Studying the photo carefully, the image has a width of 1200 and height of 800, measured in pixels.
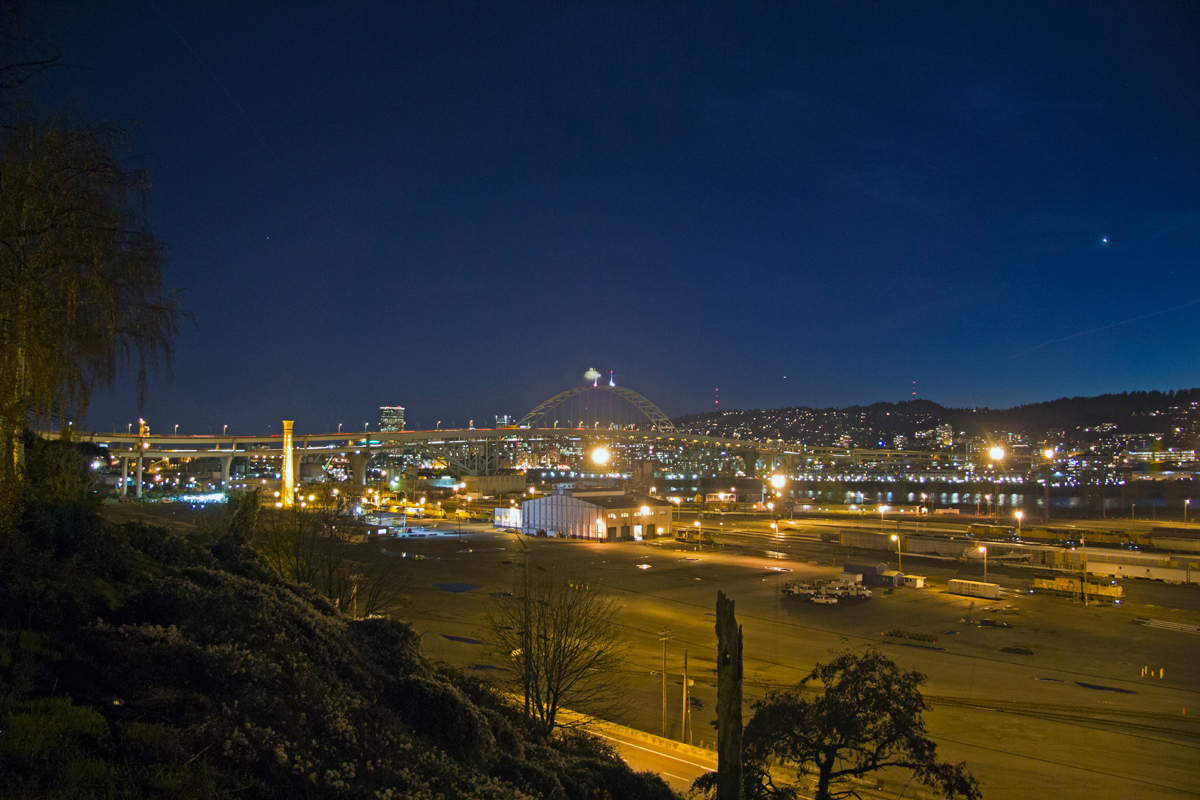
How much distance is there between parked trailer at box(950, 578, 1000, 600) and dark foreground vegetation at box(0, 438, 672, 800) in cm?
2346

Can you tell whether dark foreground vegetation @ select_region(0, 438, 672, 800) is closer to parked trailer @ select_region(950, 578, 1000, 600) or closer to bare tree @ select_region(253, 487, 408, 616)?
bare tree @ select_region(253, 487, 408, 616)

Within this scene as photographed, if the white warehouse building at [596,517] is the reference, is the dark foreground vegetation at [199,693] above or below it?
above

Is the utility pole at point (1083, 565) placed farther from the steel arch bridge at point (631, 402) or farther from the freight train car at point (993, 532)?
the steel arch bridge at point (631, 402)

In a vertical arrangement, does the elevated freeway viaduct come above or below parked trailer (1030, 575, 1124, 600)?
above

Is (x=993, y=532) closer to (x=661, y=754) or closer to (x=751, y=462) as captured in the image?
(x=661, y=754)

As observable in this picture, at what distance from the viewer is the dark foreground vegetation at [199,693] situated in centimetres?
427

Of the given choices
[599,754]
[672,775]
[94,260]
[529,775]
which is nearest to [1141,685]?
[672,775]

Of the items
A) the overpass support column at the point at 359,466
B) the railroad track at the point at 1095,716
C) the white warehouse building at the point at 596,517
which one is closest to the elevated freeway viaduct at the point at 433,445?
the overpass support column at the point at 359,466

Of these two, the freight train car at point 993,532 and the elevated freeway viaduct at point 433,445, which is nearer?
the freight train car at point 993,532

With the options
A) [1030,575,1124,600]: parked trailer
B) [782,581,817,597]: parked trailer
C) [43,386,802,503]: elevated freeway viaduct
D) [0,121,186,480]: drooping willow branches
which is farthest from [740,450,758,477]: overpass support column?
[0,121,186,480]: drooping willow branches

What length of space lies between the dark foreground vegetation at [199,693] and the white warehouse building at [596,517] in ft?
117

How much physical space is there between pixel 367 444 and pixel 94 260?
271 ft

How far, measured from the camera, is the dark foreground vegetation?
4270 millimetres

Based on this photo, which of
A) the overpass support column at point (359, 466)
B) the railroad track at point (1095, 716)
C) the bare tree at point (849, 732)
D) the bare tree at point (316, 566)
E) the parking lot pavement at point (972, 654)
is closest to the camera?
the bare tree at point (849, 732)
